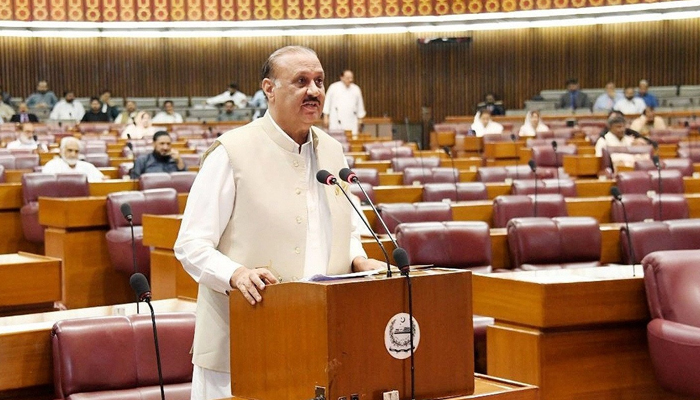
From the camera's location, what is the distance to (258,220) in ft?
8.27

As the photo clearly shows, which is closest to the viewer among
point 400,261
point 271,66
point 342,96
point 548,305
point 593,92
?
point 400,261

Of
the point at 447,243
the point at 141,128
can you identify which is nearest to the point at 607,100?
the point at 141,128

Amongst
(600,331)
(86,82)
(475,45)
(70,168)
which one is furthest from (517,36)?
(600,331)

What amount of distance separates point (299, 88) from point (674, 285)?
1759 millimetres

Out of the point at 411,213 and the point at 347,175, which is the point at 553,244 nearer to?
the point at 411,213

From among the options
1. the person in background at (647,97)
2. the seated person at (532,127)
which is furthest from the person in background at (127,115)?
the person in background at (647,97)

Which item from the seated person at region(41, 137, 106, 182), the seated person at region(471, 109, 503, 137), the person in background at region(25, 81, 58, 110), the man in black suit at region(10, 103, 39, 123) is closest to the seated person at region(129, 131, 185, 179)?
the seated person at region(41, 137, 106, 182)

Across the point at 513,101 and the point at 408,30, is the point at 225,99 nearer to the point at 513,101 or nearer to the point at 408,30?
the point at 408,30

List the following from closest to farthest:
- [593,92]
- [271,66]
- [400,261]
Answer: [400,261]
[271,66]
[593,92]

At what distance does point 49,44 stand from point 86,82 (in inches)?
37.4

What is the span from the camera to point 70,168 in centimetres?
862

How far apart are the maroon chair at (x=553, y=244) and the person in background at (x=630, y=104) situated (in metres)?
11.0

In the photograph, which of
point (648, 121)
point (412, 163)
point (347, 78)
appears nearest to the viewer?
point (412, 163)

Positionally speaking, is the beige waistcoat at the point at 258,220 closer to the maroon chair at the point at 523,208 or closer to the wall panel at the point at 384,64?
→ the maroon chair at the point at 523,208
